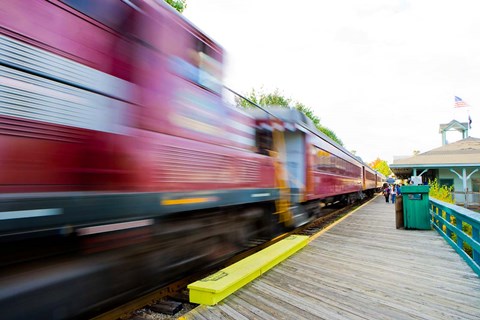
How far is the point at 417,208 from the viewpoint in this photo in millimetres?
8328

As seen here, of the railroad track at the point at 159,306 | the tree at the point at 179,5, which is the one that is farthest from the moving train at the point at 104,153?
the tree at the point at 179,5

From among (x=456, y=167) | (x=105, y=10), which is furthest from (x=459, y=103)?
(x=105, y=10)

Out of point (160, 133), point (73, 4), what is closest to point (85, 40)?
point (73, 4)

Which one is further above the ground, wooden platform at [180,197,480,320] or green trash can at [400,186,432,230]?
green trash can at [400,186,432,230]

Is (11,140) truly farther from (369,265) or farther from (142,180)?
(369,265)

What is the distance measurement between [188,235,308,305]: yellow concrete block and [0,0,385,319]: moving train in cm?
41

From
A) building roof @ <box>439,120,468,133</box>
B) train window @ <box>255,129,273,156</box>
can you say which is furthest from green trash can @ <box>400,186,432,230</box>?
building roof @ <box>439,120,468,133</box>

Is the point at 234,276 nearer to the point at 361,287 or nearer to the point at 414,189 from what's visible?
the point at 361,287

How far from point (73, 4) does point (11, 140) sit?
1.18 meters

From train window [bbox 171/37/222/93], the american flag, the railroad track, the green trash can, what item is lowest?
the railroad track

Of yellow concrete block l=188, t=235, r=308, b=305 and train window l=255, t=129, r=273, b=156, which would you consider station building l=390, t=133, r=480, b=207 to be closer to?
train window l=255, t=129, r=273, b=156

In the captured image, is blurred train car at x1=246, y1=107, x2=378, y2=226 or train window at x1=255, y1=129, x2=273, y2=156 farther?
blurred train car at x1=246, y1=107, x2=378, y2=226

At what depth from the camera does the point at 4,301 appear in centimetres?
208

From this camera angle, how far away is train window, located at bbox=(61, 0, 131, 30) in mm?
2666
